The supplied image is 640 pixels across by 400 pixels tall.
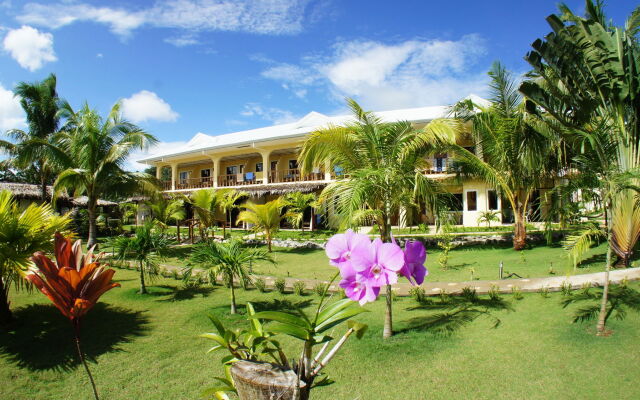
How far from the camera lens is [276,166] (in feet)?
74.4

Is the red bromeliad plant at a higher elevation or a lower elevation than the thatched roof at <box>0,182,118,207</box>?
lower

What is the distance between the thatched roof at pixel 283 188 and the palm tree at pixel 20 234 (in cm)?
1415

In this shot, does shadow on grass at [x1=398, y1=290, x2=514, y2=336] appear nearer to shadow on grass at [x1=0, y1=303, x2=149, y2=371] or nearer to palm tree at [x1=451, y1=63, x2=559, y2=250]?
shadow on grass at [x1=0, y1=303, x2=149, y2=371]

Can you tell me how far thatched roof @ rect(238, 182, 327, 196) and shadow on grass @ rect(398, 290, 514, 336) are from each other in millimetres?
12790

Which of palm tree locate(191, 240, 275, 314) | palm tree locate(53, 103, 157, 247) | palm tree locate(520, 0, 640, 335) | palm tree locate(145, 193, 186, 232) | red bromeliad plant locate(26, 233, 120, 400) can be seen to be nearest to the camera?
red bromeliad plant locate(26, 233, 120, 400)

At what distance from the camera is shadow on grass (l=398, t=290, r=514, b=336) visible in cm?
525

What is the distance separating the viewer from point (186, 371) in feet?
13.9

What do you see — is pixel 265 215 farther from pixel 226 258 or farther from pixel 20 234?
pixel 20 234

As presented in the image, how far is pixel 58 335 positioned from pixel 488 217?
588 inches

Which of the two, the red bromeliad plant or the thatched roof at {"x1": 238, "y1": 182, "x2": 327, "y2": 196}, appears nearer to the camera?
the red bromeliad plant

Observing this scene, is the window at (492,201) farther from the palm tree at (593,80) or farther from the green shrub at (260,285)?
the green shrub at (260,285)

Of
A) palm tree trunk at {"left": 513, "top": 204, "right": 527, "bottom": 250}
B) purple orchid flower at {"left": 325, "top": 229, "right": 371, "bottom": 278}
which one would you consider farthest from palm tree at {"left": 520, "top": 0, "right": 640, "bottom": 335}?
purple orchid flower at {"left": 325, "top": 229, "right": 371, "bottom": 278}

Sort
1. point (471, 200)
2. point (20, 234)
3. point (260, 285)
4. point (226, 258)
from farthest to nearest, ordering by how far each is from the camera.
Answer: point (471, 200)
point (260, 285)
point (226, 258)
point (20, 234)

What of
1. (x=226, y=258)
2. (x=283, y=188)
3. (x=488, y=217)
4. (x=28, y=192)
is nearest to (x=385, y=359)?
(x=226, y=258)
